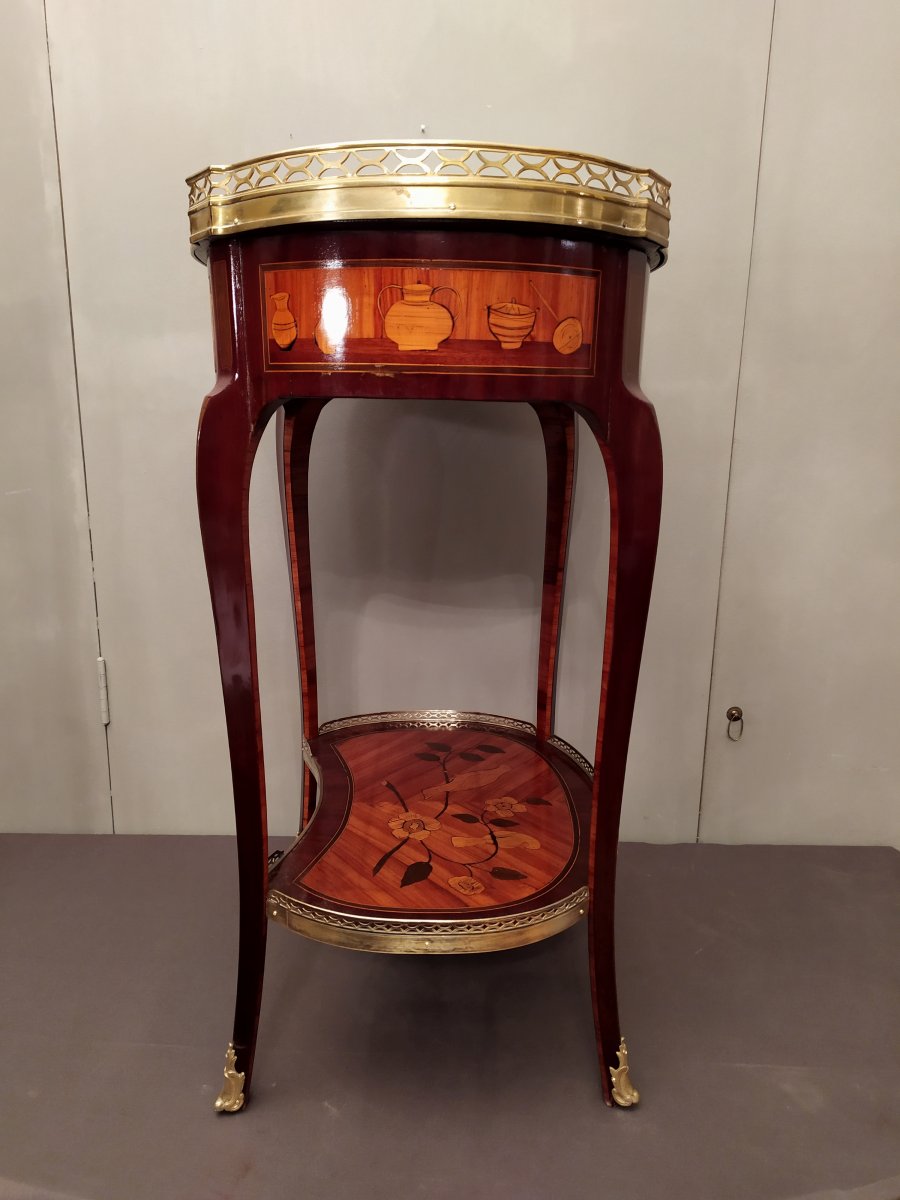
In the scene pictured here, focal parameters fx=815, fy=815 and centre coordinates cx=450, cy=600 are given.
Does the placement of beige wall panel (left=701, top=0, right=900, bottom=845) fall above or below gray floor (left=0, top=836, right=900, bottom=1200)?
above

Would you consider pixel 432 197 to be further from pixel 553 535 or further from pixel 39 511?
pixel 39 511

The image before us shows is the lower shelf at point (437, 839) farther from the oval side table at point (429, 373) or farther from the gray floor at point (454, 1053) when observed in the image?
the gray floor at point (454, 1053)

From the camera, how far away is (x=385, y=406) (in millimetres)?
2131

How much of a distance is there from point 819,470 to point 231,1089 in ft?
6.38

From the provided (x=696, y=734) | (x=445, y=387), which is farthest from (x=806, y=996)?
(x=445, y=387)

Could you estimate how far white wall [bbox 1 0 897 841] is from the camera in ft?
6.26

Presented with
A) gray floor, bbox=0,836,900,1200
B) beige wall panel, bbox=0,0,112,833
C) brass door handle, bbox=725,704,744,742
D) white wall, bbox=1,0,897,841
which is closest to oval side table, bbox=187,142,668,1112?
gray floor, bbox=0,836,900,1200

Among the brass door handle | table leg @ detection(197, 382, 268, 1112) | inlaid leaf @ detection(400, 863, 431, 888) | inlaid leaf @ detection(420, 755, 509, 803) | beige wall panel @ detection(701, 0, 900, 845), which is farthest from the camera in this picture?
the brass door handle

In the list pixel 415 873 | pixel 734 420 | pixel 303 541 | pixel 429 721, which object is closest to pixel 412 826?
pixel 415 873

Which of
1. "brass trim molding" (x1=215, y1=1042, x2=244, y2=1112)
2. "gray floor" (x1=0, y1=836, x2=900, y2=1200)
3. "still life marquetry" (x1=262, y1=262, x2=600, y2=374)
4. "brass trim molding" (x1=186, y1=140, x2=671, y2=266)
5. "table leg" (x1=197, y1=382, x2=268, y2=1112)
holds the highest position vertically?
"brass trim molding" (x1=186, y1=140, x2=671, y2=266)

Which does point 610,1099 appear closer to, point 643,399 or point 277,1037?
point 277,1037

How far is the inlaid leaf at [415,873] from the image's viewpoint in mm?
1458

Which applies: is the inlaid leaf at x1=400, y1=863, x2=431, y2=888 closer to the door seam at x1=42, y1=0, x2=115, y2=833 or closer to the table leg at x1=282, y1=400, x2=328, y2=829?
the table leg at x1=282, y1=400, x2=328, y2=829

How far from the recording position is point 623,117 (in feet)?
6.34
